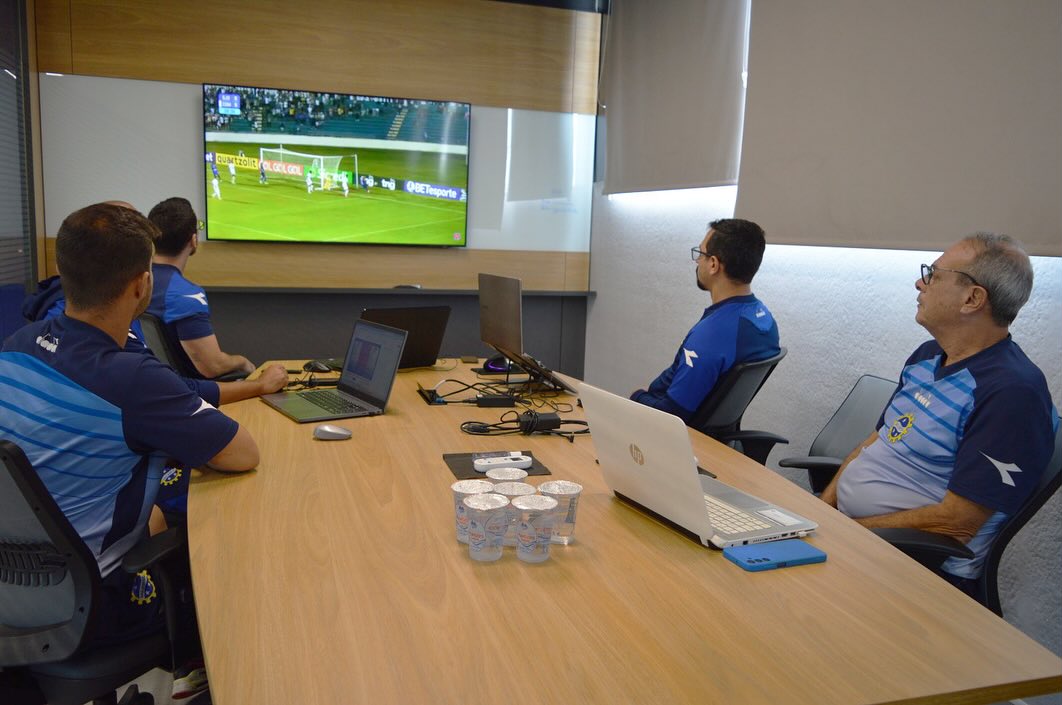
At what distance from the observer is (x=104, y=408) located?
167 centimetres

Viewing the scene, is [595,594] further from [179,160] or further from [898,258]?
[179,160]

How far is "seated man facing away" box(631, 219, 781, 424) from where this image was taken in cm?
275

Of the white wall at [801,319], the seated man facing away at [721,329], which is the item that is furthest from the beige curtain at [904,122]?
the seated man facing away at [721,329]

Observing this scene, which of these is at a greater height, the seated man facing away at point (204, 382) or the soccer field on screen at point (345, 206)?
the soccer field on screen at point (345, 206)

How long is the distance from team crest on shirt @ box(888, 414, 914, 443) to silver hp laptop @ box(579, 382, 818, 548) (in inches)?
24.8

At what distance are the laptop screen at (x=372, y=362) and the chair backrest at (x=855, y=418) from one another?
5.28 feet

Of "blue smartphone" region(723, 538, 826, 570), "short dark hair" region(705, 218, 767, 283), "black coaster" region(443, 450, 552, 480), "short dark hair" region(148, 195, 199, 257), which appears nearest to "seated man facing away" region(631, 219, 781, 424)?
"short dark hair" region(705, 218, 767, 283)

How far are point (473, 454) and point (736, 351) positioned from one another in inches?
44.2

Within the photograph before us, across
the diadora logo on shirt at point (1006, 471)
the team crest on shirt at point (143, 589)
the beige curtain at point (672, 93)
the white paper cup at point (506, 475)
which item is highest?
the beige curtain at point (672, 93)

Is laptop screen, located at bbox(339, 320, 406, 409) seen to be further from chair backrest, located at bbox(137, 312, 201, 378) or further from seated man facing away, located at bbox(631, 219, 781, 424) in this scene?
seated man facing away, located at bbox(631, 219, 781, 424)

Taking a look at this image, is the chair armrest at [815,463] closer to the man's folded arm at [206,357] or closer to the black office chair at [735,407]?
the black office chair at [735,407]

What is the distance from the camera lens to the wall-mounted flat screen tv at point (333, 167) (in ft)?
15.6

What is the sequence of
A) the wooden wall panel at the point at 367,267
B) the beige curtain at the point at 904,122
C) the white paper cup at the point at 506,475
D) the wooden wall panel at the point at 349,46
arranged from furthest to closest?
the wooden wall panel at the point at 367,267, the wooden wall panel at the point at 349,46, the beige curtain at the point at 904,122, the white paper cup at the point at 506,475

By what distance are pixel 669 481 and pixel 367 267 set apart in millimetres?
3909
